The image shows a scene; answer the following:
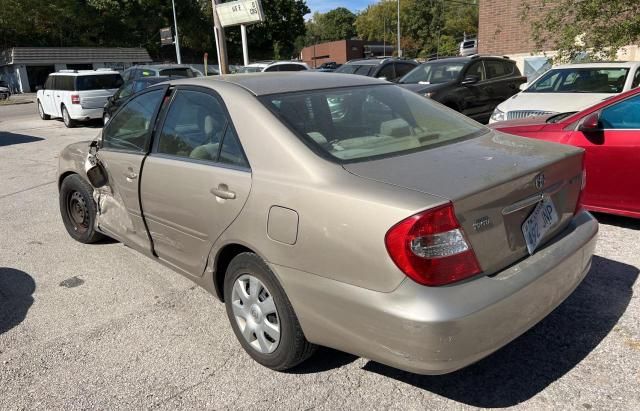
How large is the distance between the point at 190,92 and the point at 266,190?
3.97ft

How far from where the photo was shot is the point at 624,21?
10148mm

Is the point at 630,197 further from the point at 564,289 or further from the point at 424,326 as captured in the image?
the point at 424,326

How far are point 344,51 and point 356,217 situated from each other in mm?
71576

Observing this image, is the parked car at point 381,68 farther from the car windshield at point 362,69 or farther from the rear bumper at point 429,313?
the rear bumper at point 429,313

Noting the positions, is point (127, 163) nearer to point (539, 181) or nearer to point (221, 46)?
point (539, 181)

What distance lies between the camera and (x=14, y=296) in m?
4.02

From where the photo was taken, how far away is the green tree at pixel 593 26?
1005cm

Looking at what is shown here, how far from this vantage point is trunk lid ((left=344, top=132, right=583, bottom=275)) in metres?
2.28

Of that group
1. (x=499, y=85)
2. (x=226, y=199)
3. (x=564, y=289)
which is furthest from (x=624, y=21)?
(x=226, y=199)

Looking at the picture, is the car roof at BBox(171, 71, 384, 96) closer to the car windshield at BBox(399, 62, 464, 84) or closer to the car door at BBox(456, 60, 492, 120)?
the car door at BBox(456, 60, 492, 120)

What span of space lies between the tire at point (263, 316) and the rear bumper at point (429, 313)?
0.37 feet

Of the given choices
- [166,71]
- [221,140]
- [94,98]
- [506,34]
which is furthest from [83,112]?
[506,34]

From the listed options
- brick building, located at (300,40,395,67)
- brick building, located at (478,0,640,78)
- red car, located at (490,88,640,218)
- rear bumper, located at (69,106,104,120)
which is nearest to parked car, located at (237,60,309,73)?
rear bumper, located at (69,106,104,120)

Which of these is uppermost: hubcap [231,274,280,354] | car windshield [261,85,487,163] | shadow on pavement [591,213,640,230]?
car windshield [261,85,487,163]
